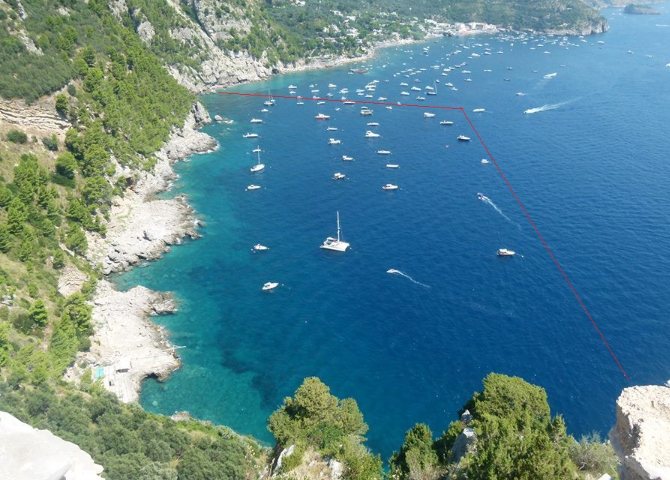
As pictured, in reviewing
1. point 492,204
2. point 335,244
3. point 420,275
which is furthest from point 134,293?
point 492,204

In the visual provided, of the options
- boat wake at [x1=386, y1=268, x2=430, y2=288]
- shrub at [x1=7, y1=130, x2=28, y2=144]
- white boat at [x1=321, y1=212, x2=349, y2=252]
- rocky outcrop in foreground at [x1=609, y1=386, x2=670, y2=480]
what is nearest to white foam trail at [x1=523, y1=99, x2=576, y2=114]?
white boat at [x1=321, y1=212, x2=349, y2=252]

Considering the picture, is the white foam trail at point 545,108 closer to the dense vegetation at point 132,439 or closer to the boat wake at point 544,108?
the boat wake at point 544,108

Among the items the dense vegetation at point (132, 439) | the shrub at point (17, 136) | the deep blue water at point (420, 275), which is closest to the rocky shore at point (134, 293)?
the deep blue water at point (420, 275)

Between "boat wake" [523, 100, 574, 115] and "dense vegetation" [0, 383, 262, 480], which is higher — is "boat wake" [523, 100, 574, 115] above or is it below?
below

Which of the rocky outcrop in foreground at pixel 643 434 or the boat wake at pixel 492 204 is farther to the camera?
the boat wake at pixel 492 204

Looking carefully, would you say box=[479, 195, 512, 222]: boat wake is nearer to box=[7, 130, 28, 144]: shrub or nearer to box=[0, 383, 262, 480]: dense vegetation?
box=[0, 383, 262, 480]: dense vegetation

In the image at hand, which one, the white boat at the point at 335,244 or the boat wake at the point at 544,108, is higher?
the white boat at the point at 335,244

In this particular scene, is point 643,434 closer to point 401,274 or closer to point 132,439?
point 132,439
